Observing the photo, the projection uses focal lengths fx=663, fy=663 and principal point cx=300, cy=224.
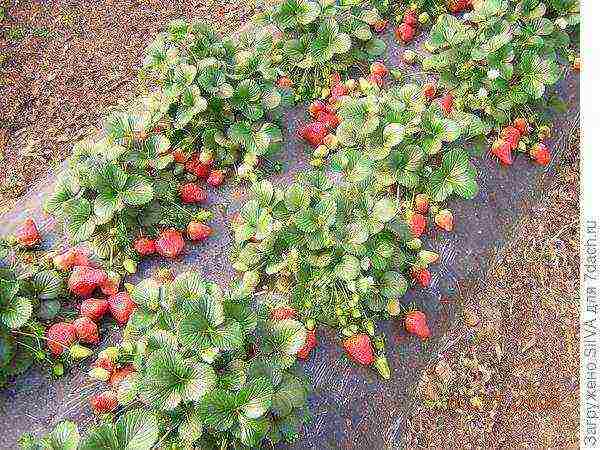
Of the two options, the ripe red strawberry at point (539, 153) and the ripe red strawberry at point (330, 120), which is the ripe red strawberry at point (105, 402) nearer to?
the ripe red strawberry at point (330, 120)

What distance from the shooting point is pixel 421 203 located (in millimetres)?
3467

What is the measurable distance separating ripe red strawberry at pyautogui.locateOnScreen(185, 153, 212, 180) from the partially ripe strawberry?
46 centimetres

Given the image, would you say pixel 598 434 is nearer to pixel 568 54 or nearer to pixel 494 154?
pixel 494 154

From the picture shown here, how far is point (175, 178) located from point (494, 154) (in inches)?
73.4

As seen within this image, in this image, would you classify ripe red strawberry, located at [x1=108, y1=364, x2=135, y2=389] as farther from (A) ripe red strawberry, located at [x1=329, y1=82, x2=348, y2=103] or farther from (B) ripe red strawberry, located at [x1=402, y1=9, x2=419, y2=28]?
(B) ripe red strawberry, located at [x1=402, y1=9, x2=419, y2=28]

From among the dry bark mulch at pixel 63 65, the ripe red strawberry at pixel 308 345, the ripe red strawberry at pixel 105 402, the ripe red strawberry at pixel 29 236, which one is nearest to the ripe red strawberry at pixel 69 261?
the ripe red strawberry at pixel 29 236

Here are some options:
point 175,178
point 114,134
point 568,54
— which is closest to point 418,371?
point 175,178

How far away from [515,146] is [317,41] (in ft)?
4.45

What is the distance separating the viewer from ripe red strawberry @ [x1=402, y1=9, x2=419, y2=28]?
442 centimetres

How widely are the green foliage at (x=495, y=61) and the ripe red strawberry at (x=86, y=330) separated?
98.3 inches

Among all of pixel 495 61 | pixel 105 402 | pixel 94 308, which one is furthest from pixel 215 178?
pixel 495 61

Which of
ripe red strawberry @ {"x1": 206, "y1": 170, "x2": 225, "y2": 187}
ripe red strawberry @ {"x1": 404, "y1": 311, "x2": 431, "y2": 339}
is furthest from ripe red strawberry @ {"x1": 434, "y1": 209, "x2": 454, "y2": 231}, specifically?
ripe red strawberry @ {"x1": 206, "y1": 170, "x2": 225, "y2": 187}

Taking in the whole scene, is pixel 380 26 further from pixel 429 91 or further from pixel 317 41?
pixel 429 91

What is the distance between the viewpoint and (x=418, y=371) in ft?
10.6
